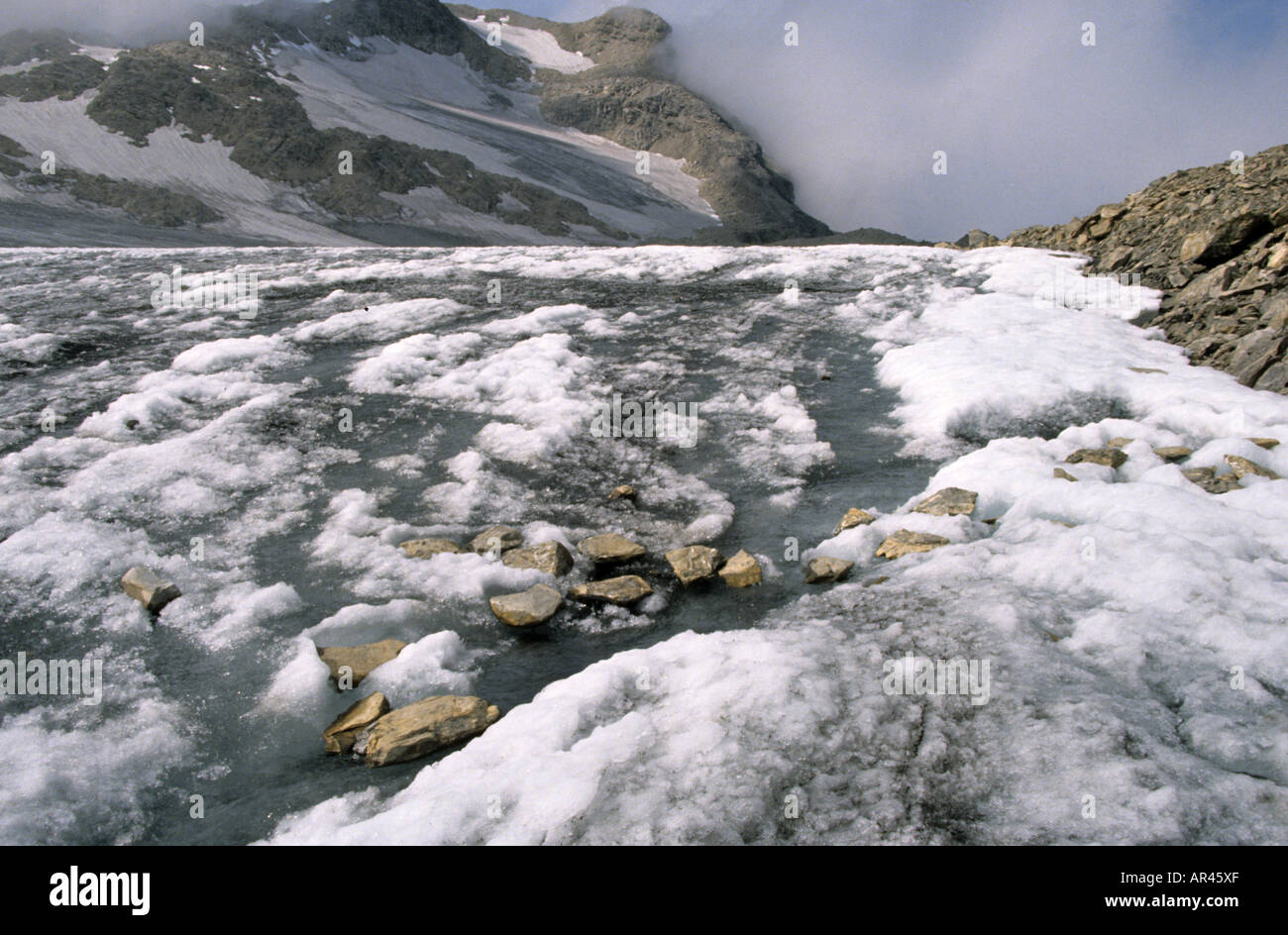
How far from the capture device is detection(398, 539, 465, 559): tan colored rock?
5137mm

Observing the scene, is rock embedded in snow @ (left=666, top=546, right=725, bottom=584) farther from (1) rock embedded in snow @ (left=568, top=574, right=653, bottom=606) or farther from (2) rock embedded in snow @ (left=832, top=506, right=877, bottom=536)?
(2) rock embedded in snow @ (left=832, top=506, right=877, bottom=536)

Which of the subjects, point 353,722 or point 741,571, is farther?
point 741,571

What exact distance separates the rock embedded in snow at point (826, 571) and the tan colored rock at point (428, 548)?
8.33 feet

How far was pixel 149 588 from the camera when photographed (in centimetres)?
449

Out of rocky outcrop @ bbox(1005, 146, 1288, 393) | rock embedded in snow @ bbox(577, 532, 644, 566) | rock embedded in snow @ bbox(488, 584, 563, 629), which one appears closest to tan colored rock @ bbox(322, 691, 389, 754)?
rock embedded in snow @ bbox(488, 584, 563, 629)

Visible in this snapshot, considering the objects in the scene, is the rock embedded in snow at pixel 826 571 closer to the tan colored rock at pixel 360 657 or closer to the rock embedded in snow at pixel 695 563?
the rock embedded in snow at pixel 695 563

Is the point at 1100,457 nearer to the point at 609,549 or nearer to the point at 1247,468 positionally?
the point at 1247,468

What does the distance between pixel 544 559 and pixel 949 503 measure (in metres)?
3.12

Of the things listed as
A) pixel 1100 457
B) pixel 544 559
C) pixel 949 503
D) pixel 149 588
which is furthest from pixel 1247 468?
pixel 149 588

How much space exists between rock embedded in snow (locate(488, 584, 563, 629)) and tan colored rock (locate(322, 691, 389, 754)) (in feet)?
3.12

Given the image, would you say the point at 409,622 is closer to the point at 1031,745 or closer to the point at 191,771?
the point at 191,771
